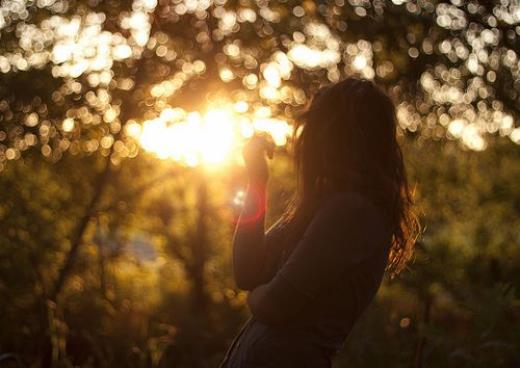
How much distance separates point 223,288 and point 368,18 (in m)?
4.34

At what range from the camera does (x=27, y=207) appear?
250 inches

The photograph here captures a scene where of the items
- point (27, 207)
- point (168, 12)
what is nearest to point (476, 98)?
point (168, 12)

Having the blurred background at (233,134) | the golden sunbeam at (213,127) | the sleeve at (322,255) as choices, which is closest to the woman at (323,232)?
the sleeve at (322,255)

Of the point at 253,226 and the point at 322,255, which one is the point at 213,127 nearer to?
the point at 253,226

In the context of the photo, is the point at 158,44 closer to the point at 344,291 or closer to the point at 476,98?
the point at 476,98

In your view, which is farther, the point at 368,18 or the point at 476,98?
the point at 476,98

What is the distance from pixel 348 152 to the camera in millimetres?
1924

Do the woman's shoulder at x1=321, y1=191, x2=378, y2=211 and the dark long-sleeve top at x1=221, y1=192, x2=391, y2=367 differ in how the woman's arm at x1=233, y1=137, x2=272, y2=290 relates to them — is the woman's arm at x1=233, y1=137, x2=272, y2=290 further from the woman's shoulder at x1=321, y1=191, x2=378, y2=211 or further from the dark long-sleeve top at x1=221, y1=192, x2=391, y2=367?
the woman's shoulder at x1=321, y1=191, x2=378, y2=211

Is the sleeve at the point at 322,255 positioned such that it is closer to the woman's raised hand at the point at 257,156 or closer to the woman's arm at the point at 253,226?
the woman's arm at the point at 253,226

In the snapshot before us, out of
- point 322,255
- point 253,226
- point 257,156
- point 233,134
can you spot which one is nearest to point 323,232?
point 322,255

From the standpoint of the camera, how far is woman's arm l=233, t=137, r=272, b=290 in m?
1.95

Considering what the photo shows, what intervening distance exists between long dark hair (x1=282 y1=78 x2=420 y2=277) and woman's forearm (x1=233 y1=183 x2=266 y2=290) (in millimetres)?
83

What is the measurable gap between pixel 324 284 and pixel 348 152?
35 centimetres

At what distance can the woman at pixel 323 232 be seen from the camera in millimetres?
1810
